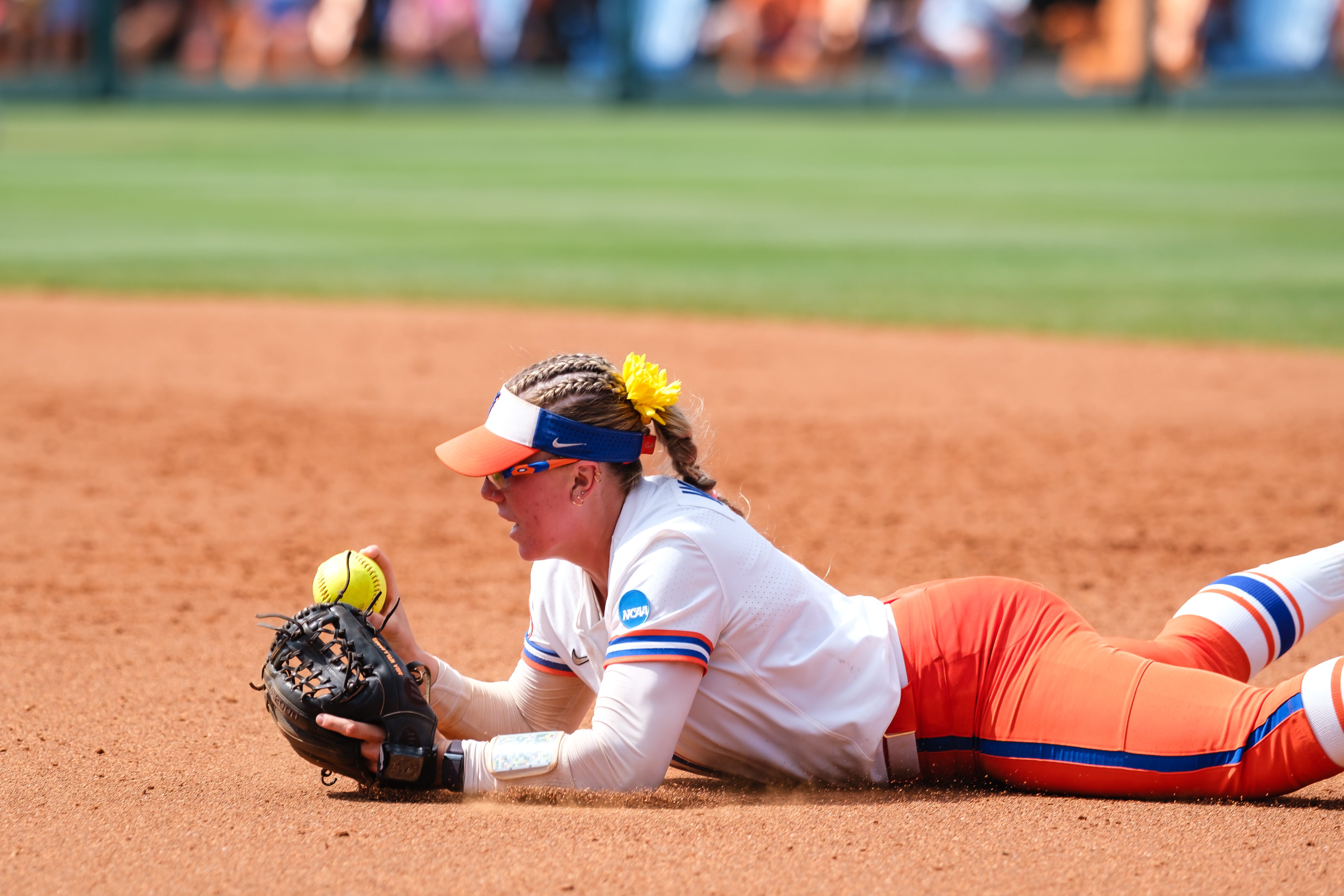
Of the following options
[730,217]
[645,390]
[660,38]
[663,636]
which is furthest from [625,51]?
[663,636]

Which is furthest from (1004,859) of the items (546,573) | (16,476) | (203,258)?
(203,258)

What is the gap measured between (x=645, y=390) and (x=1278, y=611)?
1.36 m

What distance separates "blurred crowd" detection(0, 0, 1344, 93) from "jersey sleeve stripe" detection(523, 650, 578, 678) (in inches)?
750

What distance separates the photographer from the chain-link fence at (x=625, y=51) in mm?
21047

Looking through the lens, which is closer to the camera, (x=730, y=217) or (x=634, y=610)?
(x=634, y=610)

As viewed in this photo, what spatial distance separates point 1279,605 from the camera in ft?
9.73

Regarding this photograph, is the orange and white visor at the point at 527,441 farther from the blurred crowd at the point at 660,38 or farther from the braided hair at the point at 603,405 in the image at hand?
the blurred crowd at the point at 660,38

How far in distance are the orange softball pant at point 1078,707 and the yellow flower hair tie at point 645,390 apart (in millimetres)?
633

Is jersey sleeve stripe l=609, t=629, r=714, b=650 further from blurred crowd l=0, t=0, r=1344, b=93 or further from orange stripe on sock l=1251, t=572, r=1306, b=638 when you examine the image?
blurred crowd l=0, t=0, r=1344, b=93

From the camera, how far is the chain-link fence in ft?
69.1

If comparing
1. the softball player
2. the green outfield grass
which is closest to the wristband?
the softball player

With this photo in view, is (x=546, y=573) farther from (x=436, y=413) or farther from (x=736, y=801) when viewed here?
(x=436, y=413)

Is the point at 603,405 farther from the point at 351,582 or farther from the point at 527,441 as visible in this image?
the point at 351,582

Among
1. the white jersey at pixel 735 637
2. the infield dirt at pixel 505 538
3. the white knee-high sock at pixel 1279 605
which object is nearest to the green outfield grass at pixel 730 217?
the infield dirt at pixel 505 538
